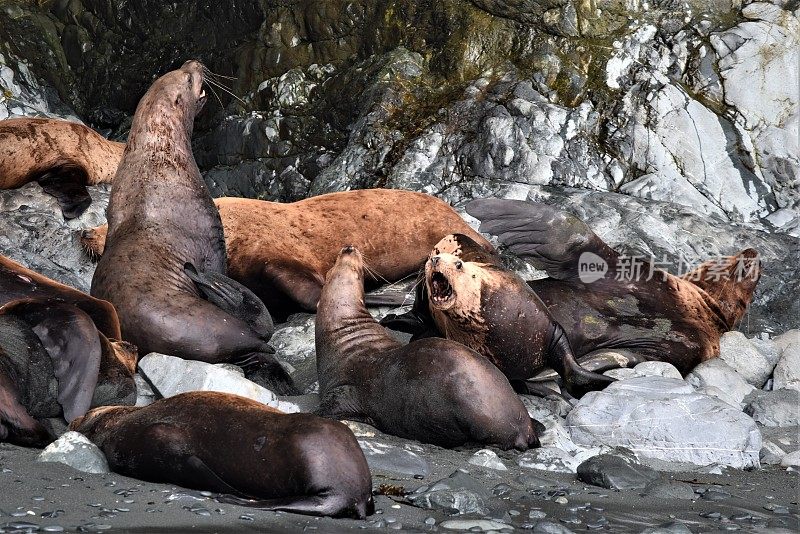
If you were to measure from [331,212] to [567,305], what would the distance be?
2.36m

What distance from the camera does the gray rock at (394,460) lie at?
4953mm

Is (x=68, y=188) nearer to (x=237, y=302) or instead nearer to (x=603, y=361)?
(x=237, y=302)

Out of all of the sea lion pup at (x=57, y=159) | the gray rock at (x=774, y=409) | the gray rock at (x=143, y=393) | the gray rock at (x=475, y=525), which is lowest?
the gray rock at (x=143, y=393)

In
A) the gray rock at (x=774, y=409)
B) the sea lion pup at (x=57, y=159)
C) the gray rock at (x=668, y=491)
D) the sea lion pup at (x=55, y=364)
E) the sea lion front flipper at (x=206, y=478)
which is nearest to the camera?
the sea lion front flipper at (x=206, y=478)

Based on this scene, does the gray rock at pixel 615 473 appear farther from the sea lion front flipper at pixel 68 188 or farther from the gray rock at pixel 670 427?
the sea lion front flipper at pixel 68 188

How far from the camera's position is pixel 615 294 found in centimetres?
799

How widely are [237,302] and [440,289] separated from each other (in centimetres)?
136

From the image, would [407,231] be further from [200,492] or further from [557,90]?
[200,492]

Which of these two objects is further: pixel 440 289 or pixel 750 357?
pixel 750 357

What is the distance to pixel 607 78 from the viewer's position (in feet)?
34.8

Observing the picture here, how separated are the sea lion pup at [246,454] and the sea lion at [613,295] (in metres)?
2.92

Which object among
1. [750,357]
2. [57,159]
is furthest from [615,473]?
[57,159]

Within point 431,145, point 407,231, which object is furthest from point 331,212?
point 431,145

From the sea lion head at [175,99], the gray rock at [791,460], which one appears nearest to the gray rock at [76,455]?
the gray rock at [791,460]
